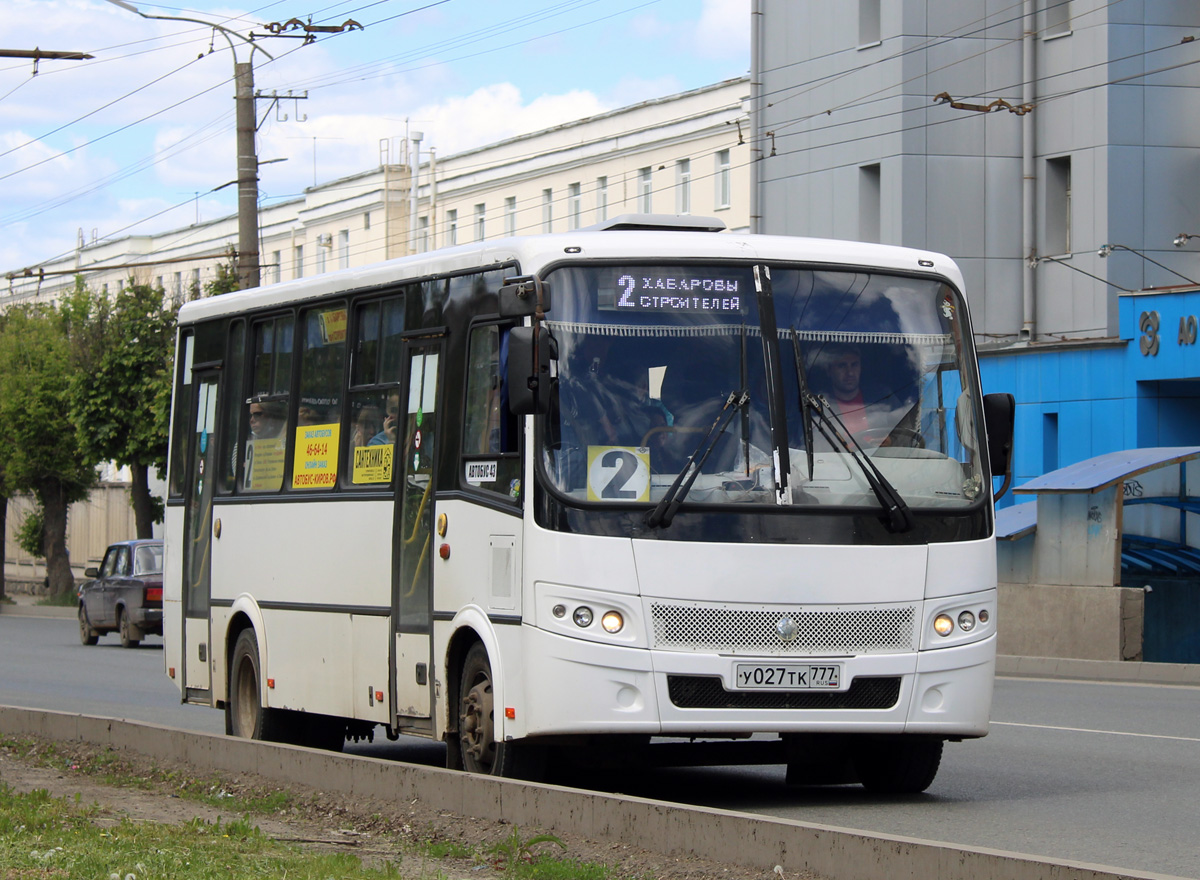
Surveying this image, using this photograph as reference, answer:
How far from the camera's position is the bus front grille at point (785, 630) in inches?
372

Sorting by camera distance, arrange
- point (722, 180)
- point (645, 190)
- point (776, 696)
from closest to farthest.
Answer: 1. point (776, 696)
2. point (722, 180)
3. point (645, 190)

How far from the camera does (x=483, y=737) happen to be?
10.0 meters

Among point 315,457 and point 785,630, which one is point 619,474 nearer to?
point 785,630

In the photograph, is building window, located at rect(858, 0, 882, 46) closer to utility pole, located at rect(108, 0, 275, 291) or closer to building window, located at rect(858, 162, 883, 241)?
building window, located at rect(858, 162, 883, 241)

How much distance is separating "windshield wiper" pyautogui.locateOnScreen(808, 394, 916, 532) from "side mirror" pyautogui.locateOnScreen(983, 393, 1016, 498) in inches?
33.4

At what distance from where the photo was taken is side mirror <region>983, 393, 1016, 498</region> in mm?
10445

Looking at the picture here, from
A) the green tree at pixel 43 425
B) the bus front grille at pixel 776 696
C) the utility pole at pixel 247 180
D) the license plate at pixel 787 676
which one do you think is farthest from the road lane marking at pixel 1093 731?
the green tree at pixel 43 425

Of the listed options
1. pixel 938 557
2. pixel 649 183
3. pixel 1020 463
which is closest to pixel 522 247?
pixel 938 557

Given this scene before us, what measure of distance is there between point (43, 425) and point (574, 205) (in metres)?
18.1

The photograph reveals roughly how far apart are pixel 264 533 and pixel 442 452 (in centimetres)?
273

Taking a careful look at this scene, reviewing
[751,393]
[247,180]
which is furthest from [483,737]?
[247,180]

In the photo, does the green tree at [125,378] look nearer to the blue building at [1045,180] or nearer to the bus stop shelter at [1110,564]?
the blue building at [1045,180]

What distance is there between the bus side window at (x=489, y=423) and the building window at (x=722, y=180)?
43.1 metres

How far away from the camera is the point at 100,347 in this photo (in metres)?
45.5
